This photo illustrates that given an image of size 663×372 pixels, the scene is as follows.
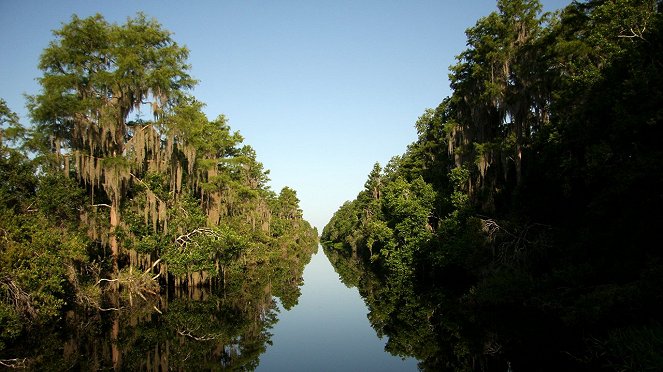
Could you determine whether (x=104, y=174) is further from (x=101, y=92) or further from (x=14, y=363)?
(x=14, y=363)

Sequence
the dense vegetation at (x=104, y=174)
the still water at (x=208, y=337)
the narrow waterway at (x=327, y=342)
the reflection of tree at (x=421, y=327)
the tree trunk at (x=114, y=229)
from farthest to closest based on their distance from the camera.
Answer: the tree trunk at (x=114, y=229) → the dense vegetation at (x=104, y=174) → the narrow waterway at (x=327, y=342) → the reflection of tree at (x=421, y=327) → the still water at (x=208, y=337)

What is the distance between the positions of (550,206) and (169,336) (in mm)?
17563

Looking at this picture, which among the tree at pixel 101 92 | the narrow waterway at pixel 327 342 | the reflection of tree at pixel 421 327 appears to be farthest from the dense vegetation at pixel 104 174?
the reflection of tree at pixel 421 327

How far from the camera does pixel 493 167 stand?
2416 centimetres

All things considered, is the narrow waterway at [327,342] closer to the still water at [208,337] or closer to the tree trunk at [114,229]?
the still water at [208,337]

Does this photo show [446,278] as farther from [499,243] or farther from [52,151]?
[52,151]

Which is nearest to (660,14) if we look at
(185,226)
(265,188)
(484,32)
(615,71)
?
(615,71)

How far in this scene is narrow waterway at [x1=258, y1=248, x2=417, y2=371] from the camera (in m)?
13.0

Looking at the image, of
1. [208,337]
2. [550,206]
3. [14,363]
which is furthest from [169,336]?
[550,206]

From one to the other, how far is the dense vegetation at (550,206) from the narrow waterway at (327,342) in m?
0.99

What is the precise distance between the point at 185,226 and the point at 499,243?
1705 centimetres

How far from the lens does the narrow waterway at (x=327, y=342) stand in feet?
42.5

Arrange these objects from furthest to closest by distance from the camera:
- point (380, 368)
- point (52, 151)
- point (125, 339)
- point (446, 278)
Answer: point (446, 278)
point (52, 151)
point (125, 339)
point (380, 368)

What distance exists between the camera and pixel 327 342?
53.0 ft
